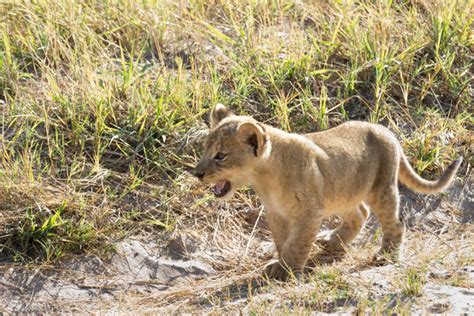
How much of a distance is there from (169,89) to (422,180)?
7.66ft

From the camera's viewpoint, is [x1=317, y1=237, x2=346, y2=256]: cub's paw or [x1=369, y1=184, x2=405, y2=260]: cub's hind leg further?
[x1=317, y1=237, x2=346, y2=256]: cub's paw

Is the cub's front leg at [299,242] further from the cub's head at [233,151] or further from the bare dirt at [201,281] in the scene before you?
the cub's head at [233,151]

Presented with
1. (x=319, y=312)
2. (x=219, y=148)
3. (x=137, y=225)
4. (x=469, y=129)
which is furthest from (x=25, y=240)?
(x=469, y=129)

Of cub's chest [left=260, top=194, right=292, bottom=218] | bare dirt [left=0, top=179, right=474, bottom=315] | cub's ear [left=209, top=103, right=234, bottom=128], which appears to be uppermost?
cub's ear [left=209, top=103, right=234, bottom=128]

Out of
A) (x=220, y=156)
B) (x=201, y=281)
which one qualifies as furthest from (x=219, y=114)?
(x=201, y=281)

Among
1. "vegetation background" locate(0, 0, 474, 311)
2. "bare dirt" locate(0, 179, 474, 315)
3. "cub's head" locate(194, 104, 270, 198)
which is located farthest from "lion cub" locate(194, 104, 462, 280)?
"vegetation background" locate(0, 0, 474, 311)

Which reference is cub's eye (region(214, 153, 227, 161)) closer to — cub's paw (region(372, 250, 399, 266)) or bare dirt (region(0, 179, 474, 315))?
bare dirt (region(0, 179, 474, 315))

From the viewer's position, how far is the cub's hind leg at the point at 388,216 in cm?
736

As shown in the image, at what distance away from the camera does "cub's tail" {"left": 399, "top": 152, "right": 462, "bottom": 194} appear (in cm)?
754

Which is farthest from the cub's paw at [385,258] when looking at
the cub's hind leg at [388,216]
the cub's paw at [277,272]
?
the cub's paw at [277,272]

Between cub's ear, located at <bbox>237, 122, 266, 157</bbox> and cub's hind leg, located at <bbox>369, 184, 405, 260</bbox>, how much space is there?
1.18 metres

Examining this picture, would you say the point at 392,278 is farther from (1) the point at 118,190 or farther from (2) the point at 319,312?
(1) the point at 118,190

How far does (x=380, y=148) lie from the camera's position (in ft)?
24.1

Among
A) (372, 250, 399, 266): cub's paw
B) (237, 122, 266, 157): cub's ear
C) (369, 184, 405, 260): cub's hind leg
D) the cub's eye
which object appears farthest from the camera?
(369, 184, 405, 260): cub's hind leg
